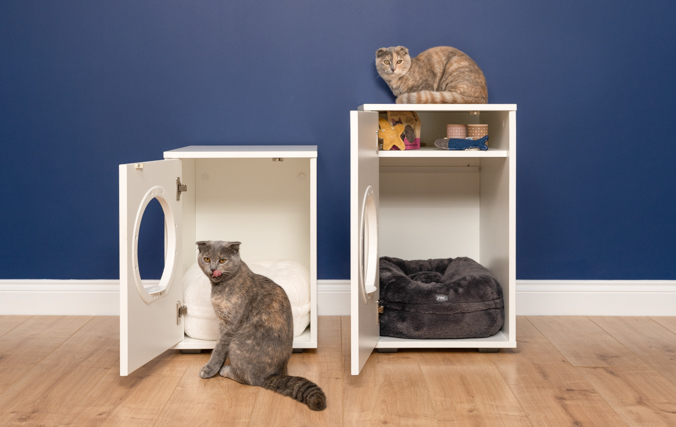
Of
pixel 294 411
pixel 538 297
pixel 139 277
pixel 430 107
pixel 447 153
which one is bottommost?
pixel 294 411

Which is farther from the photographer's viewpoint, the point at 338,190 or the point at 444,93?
the point at 338,190

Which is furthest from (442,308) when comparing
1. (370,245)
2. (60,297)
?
(60,297)

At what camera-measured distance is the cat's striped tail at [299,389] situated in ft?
5.43

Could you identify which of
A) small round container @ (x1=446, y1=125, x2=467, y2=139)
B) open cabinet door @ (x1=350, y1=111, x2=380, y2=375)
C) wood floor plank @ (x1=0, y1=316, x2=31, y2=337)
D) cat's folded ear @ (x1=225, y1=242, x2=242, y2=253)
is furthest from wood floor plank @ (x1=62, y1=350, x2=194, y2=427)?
small round container @ (x1=446, y1=125, x2=467, y2=139)

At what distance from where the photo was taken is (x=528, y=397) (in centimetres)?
175

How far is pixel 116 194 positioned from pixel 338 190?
3.14 ft

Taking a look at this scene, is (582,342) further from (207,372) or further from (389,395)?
(207,372)

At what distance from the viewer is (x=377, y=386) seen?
1.83m

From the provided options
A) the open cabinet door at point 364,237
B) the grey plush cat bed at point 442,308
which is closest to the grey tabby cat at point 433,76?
the open cabinet door at point 364,237

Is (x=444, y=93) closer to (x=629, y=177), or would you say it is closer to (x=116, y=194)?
(x=629, y=177)

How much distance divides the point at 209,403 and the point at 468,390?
766 mm

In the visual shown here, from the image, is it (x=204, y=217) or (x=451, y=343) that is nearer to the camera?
(x=451, y=343)

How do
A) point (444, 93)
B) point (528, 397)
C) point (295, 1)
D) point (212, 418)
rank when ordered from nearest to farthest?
point (212, 418), point (528, 397), point (444, 93), point (295, 1)

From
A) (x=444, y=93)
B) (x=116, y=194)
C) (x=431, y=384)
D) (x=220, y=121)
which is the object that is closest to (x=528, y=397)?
(x=431, y=384)
